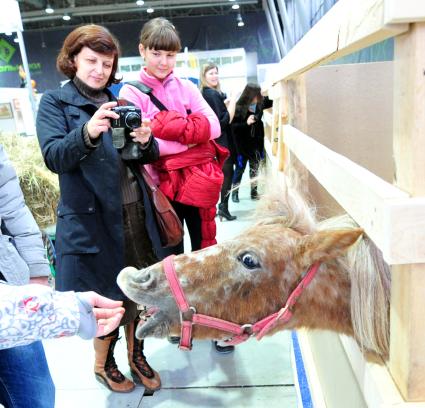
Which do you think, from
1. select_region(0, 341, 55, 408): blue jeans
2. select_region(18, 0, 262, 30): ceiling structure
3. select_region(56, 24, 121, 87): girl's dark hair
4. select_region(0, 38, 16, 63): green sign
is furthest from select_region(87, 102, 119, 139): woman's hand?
select_region(0, 38, 16, 63): green sign

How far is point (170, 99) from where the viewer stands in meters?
2.05

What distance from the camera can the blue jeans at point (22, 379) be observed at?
116 cm

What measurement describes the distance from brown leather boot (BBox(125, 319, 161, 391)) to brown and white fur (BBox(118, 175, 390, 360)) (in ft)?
3.92

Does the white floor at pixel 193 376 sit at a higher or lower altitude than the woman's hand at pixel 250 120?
lower

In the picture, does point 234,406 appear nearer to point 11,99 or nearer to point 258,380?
point 258,380

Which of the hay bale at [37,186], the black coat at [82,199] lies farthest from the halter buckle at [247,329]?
the hay bale at [37,186]

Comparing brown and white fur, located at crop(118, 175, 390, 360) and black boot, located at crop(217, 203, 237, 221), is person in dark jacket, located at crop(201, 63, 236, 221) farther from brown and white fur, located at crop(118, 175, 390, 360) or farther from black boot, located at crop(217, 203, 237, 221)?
brown and white fur, located at crop(118, 175, 390, 360)

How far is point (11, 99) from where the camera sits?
4.84 meters

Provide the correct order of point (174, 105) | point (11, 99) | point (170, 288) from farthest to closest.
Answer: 1. point (11, 99)
2. point (174, 105)
3. point (170, 288)

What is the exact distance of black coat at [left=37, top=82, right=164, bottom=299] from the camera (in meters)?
1.71

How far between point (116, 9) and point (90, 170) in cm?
1377

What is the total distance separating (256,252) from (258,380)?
149 cm

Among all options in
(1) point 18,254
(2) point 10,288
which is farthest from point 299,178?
(2) point 10,288

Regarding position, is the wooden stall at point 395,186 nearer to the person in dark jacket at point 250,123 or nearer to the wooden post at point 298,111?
the wooden post at point 298,111
